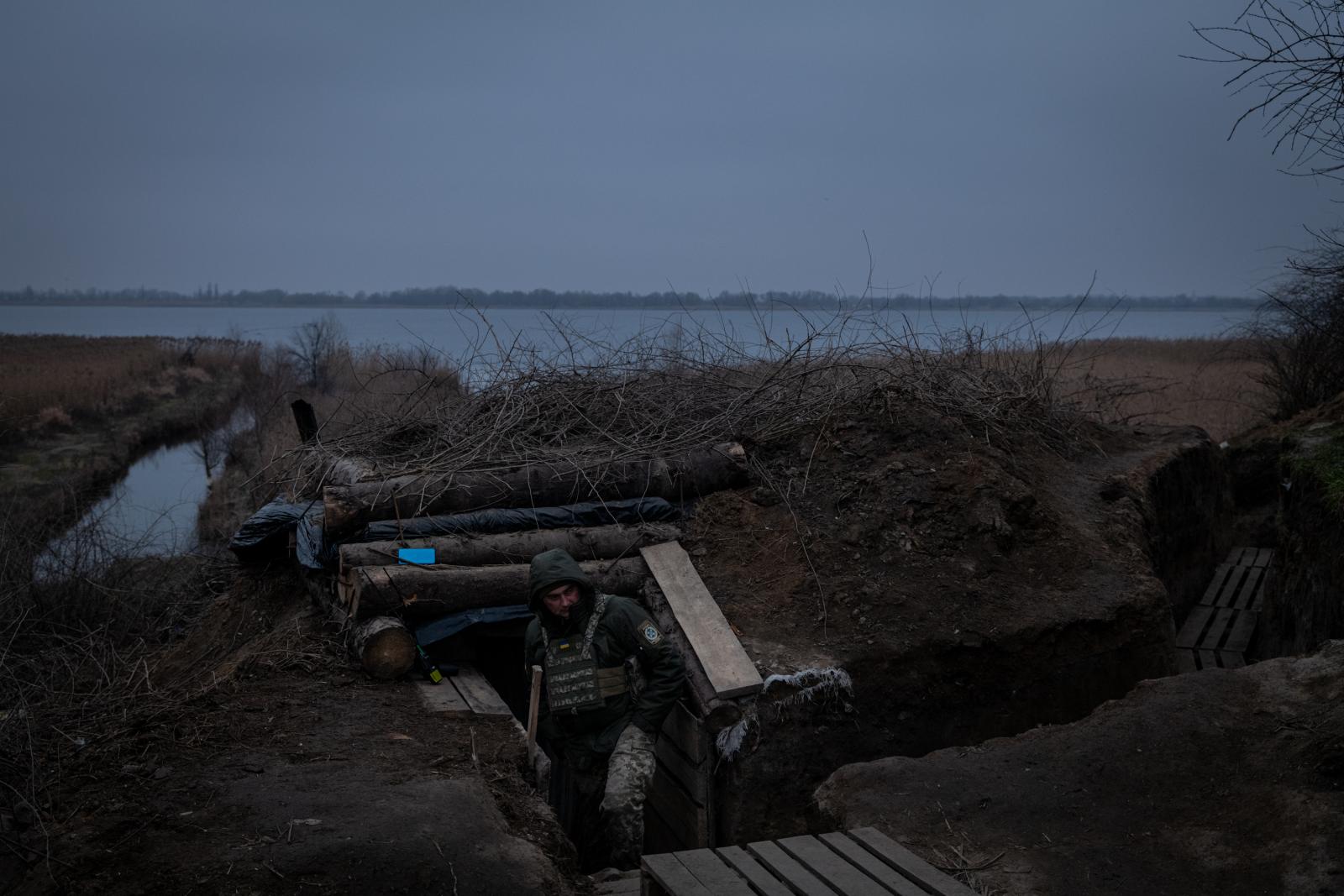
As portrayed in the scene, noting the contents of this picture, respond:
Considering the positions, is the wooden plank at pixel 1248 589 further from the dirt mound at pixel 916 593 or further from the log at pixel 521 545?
the log at pixel 521 545

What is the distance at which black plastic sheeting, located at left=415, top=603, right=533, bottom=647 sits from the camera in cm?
654

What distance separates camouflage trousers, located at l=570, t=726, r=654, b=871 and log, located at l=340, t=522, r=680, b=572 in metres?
1.70

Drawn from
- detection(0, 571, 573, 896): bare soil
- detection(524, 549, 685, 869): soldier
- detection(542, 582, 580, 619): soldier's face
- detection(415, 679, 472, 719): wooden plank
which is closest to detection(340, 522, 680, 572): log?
detection(0, 571, 573, 896): bare soil

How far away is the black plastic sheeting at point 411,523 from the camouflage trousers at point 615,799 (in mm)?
1995

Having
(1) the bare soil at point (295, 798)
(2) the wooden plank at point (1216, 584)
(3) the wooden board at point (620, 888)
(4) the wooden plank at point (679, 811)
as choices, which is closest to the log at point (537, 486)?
(1) the bare soil at point (295, 798)

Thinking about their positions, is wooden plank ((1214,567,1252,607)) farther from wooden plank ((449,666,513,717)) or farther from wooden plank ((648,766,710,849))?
wooden plank ((449,666,513,717))

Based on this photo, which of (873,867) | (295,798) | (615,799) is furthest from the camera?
(615,799)

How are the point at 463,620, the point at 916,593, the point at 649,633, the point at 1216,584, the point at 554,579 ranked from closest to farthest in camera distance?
the point at 554,579 < the point at 649,633 < the point at 463,620 < the point at 916,593 < the point at 1216,584

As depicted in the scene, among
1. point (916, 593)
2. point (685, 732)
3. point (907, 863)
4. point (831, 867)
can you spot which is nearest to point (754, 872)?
point (831, 867)

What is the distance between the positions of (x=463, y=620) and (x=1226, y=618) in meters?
6.72

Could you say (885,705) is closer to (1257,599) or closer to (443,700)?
(443,700)

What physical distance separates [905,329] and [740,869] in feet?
21.6

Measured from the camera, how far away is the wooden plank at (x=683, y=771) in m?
6.18

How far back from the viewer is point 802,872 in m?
3.84
